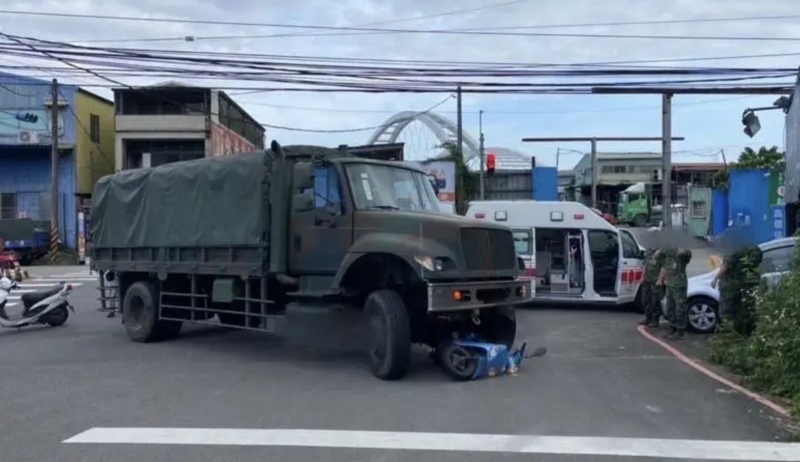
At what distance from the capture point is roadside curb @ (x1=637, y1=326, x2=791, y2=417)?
868cm

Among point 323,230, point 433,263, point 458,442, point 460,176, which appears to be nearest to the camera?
point 458,442

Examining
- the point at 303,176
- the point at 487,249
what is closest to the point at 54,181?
the point at 303,176

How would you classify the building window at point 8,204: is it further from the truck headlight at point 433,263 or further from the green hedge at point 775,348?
the green hedge at point 775,348

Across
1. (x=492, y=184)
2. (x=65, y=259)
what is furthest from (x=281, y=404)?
(x=492, y=184)

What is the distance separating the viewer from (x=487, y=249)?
10.4 metres

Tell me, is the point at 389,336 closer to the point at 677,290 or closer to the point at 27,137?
the point at 677,290

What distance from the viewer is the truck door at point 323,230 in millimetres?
10828

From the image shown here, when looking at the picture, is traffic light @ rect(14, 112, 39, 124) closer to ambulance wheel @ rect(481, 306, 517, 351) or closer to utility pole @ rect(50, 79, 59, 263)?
utility pole @ rect(50, 79, 59, 263)

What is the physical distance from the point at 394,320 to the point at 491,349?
4.18ft

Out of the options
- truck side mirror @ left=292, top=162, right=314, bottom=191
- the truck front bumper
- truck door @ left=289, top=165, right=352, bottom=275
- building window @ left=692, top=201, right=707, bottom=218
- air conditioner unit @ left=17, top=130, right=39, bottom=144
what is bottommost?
the truck front bumper

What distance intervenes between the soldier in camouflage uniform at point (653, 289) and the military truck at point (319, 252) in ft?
14.7

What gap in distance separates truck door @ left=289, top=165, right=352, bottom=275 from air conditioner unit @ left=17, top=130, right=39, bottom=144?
34.5 metres

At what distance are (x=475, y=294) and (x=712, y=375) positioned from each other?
324 centimetres

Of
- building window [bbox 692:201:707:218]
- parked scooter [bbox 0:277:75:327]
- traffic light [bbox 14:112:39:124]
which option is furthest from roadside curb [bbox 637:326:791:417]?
traffic light [bbox 14:112:39:124]
